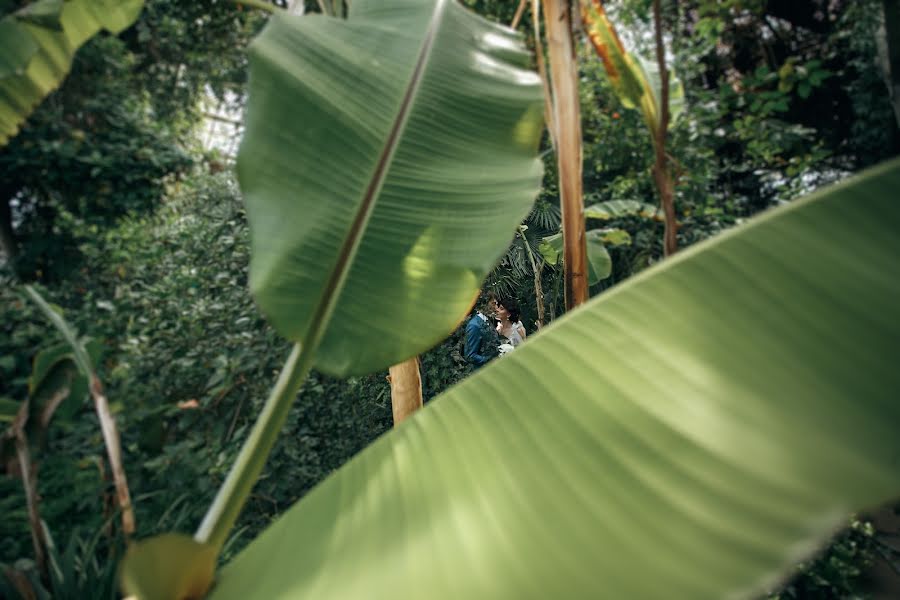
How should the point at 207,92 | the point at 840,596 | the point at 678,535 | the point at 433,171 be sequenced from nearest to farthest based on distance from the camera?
the point at 678,535, the point at 433,171, the point at 840,596, the point at 207,92

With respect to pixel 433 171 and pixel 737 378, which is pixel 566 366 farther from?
pixel 433 171

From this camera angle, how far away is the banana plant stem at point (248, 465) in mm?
463

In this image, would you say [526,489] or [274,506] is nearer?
[526,489]

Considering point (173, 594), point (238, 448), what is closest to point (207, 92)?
point (238, 448)

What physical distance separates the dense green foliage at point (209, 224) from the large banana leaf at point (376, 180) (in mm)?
428

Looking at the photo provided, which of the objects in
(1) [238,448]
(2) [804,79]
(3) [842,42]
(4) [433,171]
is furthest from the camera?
(3) [842,42]

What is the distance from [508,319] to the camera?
1053mm

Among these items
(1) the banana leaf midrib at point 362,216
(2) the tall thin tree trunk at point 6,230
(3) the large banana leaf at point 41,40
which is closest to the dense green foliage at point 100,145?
(2) the tall thin tree trunk at point 6,230

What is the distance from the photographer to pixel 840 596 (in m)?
1.43

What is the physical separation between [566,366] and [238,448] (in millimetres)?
1742

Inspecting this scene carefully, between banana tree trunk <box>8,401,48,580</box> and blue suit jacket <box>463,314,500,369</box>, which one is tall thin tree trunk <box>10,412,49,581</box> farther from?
blue suit jacket <box>463,314,500,369</box>

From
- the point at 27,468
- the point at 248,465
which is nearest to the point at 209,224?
the point at 27,468

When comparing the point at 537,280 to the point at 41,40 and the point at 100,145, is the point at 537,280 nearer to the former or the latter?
the point at 41,40

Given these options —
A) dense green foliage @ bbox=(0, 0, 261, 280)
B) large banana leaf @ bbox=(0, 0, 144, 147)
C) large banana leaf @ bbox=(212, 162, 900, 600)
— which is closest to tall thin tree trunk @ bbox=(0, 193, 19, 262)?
dense green foliage @ bbox=(0, 0, 261, 280)
